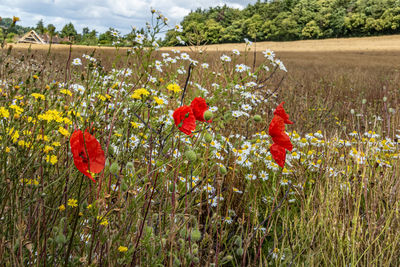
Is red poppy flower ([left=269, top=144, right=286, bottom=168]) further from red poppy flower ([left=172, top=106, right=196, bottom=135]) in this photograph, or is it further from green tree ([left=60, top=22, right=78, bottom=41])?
green tree ([left=60, top=22, right=78, bottom=41])

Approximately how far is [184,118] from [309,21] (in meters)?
58.5

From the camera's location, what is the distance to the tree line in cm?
4828

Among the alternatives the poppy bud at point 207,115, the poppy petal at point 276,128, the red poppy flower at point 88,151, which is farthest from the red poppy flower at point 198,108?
the red poppy flower at point 88,151

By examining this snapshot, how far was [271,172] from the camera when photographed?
2.95 meters

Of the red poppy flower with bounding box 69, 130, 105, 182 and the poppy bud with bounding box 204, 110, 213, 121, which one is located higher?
the poppy bud with bounding box 204, 110, 213, 121

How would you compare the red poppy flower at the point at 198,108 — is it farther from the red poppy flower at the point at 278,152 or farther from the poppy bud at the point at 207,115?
the red poppy flower at the point at 278,152

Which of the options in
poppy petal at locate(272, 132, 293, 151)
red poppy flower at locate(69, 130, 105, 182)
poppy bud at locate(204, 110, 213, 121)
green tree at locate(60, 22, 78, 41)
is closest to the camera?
red poppy flower at locate(69, 130, 105, 182)

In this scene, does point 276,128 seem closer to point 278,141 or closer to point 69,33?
point 278,141

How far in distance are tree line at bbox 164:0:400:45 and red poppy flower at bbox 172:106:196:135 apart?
154 feet

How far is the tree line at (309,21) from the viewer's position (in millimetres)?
48281

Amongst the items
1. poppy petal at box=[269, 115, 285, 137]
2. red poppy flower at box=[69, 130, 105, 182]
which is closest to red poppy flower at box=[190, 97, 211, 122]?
poppy petal at box=[269, 115, 285, 137]

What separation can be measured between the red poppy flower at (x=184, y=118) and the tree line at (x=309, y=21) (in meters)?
46.9

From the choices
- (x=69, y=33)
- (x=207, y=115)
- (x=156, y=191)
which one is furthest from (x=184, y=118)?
(x=69, y=33)

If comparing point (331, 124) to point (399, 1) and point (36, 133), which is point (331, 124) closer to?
point (36, 133)
